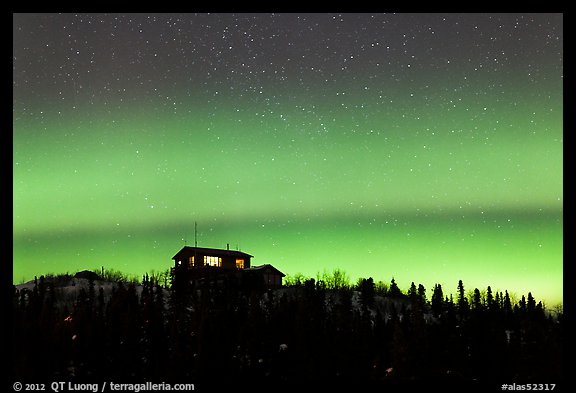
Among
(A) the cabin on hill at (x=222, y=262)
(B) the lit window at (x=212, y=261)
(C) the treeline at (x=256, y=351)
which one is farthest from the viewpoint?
(B) the lit window at (x=212, y=261)

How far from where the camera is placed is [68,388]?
470 inches

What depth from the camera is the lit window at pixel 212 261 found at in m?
74.5

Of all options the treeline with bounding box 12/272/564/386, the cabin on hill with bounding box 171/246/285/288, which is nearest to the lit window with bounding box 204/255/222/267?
the cabin on hill with bounding box 171/246/285/288

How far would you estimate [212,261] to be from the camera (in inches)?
2963

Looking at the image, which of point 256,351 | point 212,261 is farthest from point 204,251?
point 256,351

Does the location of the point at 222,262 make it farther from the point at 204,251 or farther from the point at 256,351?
the point at 256,351

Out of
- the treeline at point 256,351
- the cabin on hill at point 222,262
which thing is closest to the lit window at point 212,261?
the cabin on hill at point 222,262

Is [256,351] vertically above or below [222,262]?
below

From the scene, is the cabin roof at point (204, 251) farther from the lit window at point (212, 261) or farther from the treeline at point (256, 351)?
the treeline at point (256, 351)

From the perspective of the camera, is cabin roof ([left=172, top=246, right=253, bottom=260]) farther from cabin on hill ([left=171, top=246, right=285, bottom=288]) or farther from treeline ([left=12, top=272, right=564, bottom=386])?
treeline ([left=12, top=272, right=564, bottom=386])

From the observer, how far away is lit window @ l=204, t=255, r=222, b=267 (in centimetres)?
7451

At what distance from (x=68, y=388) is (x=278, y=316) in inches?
484
